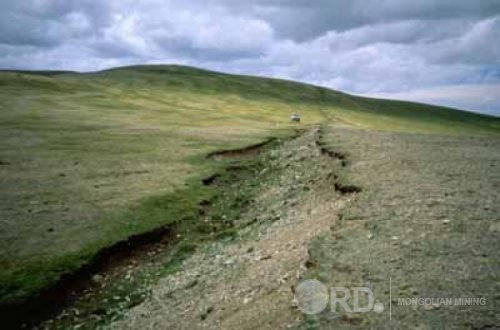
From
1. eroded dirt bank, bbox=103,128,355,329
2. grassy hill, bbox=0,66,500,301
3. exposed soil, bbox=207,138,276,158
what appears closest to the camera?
eroded dirt bank, bbox=103,128,355,329

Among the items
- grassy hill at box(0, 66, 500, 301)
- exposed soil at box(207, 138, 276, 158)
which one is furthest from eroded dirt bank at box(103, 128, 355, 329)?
exposed soil at box(207, 138, 276, 158)

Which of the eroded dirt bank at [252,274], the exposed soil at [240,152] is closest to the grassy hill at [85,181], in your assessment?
the exposed soil at [240,152]

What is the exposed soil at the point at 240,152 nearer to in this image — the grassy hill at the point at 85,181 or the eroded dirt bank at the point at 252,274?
the grassy hill at the point at 85,181

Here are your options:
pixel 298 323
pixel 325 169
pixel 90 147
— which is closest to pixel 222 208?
pixel 325 169

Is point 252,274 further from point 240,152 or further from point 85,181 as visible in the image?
point 240,152

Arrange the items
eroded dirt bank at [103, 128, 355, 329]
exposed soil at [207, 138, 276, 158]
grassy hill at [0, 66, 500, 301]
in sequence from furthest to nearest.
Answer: exposed soil at [207, 138, 276, 158]
grassy hill at [0, 66, 500, 301]
eroded dirt bank at [103, 128, 355, 329]

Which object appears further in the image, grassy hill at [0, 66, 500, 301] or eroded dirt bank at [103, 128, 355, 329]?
grassy hill at [0, 66, 500, 301]

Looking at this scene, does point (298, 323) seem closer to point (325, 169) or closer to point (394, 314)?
point (394, 314)

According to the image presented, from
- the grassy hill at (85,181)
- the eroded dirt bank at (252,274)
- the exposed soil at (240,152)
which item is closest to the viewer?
→ the eroded dirt bank at (252,274)

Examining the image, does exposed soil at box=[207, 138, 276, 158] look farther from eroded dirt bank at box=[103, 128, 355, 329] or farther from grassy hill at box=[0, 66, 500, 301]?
eroded dirt bank at box=[103, 128, 355, 329]

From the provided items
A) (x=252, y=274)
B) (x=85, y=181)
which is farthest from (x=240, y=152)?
(x=252, y=274)

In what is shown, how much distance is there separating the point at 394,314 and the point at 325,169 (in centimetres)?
2446

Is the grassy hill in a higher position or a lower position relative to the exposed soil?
lower

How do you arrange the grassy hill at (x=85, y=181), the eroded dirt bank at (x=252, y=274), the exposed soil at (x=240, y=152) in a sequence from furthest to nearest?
the exposed soil at (x=240, y=152) < the grassy hill at (x=85, y=181) < the eroded dirt bank at (x=252, y=274)
